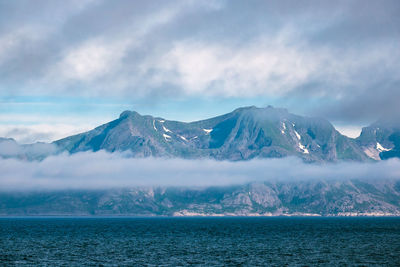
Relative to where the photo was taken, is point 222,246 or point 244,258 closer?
point 244,258

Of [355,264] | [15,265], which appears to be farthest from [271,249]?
[15,265]

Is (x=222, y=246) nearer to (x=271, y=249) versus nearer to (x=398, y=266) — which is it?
(x=271, y=249)

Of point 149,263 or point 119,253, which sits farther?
point 119,253

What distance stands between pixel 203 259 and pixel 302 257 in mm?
28300

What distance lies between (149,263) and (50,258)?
101 feet

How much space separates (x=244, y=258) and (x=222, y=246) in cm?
4056

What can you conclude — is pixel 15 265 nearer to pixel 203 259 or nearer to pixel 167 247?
pixel 203 259

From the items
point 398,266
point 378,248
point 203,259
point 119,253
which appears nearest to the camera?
point 398,266

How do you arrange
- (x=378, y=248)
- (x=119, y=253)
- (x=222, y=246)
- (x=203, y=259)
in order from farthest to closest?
(x=222, y=246)
(x=378, y=248)
(x=119, y=253)
(x=203, y=259)

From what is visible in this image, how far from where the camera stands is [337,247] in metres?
→ 187

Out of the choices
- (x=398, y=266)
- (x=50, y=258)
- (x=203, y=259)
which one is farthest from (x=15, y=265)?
(x=398, y=266)

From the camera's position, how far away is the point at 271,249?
A: 18088cm

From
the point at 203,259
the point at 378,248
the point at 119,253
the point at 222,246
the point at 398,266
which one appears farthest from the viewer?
the point at 222,246

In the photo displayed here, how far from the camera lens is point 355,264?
136 m
